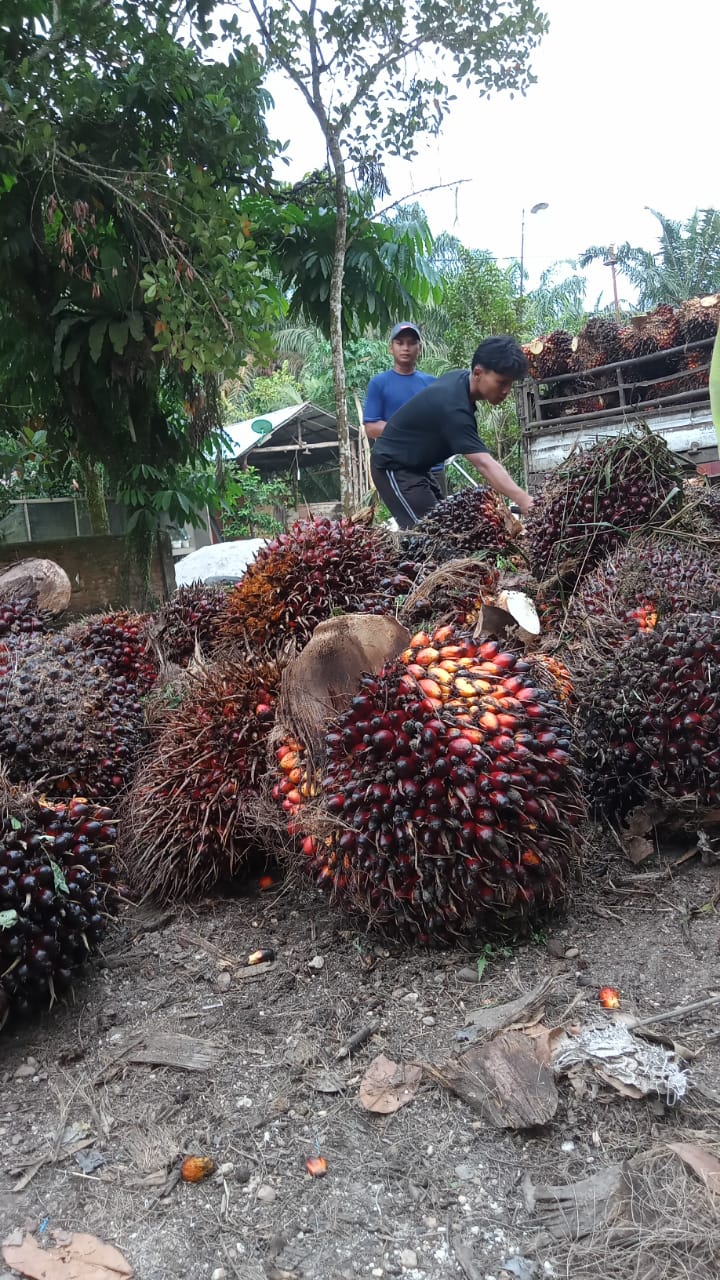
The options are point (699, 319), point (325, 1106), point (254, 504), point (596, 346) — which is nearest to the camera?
point (325, 1106)

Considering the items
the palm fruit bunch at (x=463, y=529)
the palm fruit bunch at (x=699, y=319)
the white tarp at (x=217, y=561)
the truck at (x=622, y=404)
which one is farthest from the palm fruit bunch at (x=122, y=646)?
the palm fruit bunch at (x=699, y=319)

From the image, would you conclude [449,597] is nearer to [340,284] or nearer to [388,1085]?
[388,1085]

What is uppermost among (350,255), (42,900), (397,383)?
(350,255)

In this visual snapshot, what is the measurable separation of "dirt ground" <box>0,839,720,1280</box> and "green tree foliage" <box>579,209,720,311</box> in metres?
24.4

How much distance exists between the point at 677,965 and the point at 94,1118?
1045 mm

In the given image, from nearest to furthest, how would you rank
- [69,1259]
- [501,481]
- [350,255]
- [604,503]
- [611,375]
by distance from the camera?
[69,1259] < [604,503] < [501,481] < [611,375] < [350,255]

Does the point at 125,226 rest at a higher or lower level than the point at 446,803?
higher

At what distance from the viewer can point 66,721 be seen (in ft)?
7.17

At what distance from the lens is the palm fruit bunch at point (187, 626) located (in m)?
2.88

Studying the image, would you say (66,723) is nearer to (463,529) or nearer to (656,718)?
(463,529)

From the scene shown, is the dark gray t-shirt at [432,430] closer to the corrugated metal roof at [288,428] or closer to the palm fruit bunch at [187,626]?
the palm fruit bunch at [187,626]

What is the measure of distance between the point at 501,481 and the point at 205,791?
179 centimetres

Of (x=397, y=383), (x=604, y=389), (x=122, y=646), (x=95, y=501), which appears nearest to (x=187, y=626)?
(x=122, y=646)

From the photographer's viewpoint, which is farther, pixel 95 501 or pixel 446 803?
pixel 95 501
